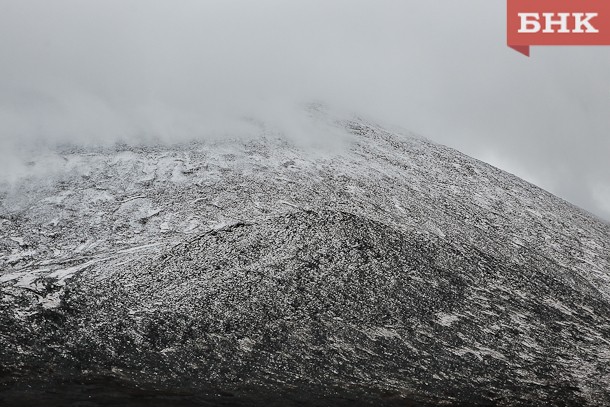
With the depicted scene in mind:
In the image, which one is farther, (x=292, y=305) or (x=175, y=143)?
(x=175, y=143)

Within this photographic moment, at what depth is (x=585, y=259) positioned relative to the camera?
216ft

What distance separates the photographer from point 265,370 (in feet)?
121

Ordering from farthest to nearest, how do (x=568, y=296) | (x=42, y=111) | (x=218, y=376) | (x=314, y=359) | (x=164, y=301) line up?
(x=42, y=111) → (x=568, y=296) → (x=164, y=301) → (x=314, y=359) → (x=218, y=376)

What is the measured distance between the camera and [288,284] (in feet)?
163

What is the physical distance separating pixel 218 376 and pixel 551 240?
161ft

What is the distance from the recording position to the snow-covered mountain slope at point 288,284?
35.8 m

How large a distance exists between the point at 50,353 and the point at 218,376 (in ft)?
34.5

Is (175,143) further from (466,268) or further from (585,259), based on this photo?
(585,259)

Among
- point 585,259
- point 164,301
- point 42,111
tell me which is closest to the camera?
point 164,301

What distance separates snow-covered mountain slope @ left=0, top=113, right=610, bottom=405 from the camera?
1407 inches

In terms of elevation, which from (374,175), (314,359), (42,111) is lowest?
(314,359)

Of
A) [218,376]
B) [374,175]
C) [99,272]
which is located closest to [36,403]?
[218,376]

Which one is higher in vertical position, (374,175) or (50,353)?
(374,175)

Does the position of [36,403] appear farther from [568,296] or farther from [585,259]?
[585,259]
